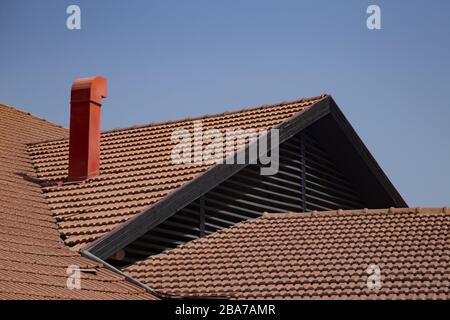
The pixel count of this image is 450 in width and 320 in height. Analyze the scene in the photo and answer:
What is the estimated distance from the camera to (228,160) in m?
15.6

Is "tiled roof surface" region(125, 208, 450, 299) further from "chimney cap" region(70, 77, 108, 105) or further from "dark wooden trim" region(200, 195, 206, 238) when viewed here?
"chimney cap" region(70, 77, 108, 105)

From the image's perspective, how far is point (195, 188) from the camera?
49.8 feet

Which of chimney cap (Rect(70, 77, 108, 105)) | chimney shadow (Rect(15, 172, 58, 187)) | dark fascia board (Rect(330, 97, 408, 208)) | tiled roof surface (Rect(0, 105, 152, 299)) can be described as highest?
chimney cap (Rect(70, 77, 108, 105))

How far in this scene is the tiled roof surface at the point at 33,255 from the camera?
39.7ft

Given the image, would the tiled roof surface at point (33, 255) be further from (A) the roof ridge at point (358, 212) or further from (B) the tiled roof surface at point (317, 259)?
(A) the roof ridge at point (358, 212)

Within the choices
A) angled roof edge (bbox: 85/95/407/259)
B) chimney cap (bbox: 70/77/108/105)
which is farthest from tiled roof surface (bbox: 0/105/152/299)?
chimney cap (bbox: 70/77/108/105)

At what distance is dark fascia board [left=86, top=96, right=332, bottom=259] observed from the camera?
553 inches

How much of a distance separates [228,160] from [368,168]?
14.5ft

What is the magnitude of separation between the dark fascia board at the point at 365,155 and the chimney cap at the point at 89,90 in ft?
14.3

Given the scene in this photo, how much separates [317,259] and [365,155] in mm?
4832

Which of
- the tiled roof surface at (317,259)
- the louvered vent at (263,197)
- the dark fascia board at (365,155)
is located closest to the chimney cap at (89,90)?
the louvered vent at (263,197)

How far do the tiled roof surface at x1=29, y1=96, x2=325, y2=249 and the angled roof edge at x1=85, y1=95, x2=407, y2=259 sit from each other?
0.15 m

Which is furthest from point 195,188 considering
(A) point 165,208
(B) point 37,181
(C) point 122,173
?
(B) point 37,181
